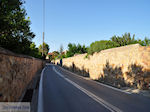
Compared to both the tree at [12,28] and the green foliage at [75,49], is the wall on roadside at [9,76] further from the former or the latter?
the green foliage at [75,49]

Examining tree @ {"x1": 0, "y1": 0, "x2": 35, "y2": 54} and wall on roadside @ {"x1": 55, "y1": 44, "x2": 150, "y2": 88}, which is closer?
wall on roadside @ {"x1": 55, "y1": 44, "x2": 150, "y2": 88}

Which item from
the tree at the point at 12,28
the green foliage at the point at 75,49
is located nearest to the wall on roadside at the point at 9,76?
the tree at the point at 12,28

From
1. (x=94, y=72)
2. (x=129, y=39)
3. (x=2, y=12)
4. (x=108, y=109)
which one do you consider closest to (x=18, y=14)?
(x=2, y=12)

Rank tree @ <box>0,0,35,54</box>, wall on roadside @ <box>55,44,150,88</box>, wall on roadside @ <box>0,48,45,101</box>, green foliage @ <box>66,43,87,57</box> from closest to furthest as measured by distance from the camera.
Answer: wall on roadside @ <box>0,48,45,101</box> → wall on roadside @ <box>55,44,150,88</box> → tree @ <box>0,0,35,54</box> → green foliage @ <box>66,43,87,57</box>

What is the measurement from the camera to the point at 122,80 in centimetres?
1072

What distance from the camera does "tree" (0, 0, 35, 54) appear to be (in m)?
11.8

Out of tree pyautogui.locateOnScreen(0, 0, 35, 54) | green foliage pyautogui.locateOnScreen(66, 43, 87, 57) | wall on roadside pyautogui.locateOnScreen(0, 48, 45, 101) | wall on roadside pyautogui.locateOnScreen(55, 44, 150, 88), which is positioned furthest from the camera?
green foliage pyautogui.locateOnScreen(66, 43, 87, 57)

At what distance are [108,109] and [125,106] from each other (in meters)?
0.95

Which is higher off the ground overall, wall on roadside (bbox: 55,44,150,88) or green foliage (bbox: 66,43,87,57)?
green foliage (bbox: 66,43,87,57)

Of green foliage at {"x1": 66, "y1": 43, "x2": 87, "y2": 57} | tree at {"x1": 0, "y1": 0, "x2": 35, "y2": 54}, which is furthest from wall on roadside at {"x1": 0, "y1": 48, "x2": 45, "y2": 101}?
green foliage at {"x1": 66, "y1": 43, "x2": 87, "y2": 57}

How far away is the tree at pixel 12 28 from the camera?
11820mm

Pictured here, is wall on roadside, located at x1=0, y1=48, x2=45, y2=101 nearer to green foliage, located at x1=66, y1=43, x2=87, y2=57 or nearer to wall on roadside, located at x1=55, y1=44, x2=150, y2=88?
wall on roadside, located at x1=55, y1=44, x2=150, y2=88

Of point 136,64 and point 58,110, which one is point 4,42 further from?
point 136,64

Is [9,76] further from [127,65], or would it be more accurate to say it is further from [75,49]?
[75,49]
